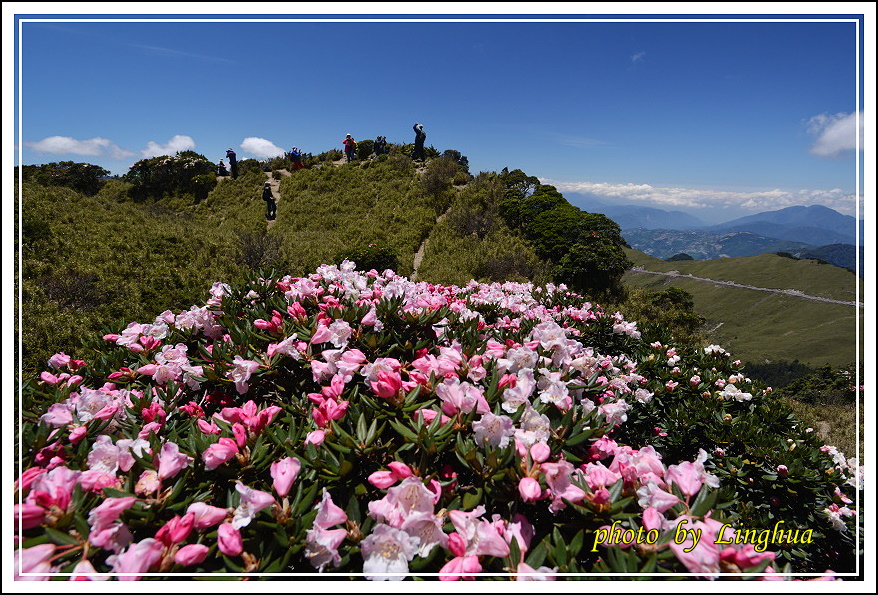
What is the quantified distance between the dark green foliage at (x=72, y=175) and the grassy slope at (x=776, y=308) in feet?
127

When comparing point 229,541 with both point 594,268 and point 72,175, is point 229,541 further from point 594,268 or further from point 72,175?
point 72,175

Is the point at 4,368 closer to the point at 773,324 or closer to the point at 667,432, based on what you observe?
the point at 667,432

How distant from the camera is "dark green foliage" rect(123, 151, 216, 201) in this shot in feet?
74.0

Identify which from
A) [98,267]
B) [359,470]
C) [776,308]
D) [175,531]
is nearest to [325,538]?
[359,470]

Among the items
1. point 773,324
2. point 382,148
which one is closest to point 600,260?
point 382,148

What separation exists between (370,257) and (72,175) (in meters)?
29.5

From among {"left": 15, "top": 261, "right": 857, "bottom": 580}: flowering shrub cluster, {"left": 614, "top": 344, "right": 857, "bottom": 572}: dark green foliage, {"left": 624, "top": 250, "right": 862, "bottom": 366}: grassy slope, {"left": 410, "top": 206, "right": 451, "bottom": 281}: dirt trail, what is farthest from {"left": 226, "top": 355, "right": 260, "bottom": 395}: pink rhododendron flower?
{"left": 624, "top": 250, "right": 862, "bottom": 366}: grassy slope

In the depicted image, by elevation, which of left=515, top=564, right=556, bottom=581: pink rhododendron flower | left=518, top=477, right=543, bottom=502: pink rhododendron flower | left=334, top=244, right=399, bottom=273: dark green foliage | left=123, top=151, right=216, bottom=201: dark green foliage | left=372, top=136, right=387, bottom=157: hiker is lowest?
left=515, top=564, right=556, bottom=581: pink rhododendron flower

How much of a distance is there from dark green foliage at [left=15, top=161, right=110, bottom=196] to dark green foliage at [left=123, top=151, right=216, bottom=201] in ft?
14.9

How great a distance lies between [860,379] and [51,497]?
348 centimetres

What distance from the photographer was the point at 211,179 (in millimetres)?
21969

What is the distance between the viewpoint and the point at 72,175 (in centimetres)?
2516

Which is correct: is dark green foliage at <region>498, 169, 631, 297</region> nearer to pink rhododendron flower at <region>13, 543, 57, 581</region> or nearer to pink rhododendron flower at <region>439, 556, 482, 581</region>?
pink rhododendron flower at <region>439, 556, 482, 581</region>

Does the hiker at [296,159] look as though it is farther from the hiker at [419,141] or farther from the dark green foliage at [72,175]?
the dark green foliage at [72,175]
